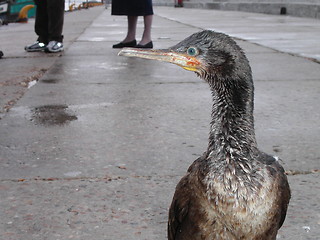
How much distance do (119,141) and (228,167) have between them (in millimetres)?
1728

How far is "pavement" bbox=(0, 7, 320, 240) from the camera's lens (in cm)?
251

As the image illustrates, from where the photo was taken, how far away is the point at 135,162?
10.5ft

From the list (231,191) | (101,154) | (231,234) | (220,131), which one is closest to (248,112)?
(220,131)

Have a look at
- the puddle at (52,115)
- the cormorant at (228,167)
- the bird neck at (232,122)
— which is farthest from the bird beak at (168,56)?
the puddle at (52,115)

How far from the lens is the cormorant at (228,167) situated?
77.6 inches

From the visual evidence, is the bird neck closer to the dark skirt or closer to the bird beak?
the bird beak

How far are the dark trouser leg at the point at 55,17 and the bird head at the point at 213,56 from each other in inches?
229

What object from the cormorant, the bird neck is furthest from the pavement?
the bird neck

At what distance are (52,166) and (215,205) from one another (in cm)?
147

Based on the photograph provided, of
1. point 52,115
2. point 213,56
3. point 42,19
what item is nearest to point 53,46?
point 42,19

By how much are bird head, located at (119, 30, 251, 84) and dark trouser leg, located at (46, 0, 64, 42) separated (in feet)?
19.1

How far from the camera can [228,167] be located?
1999 millimetres

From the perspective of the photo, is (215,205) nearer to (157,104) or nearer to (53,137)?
(53,137)

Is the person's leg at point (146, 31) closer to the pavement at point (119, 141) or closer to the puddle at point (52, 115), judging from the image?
the pavement at point (119, 141)
